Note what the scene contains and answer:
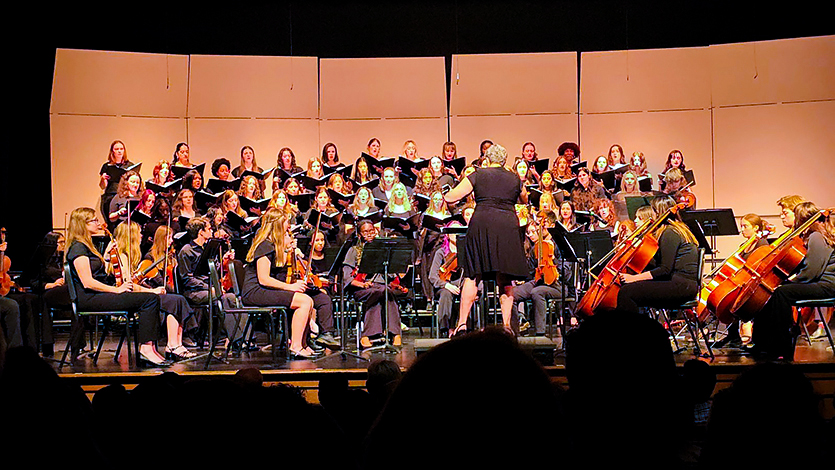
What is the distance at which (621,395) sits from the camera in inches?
59.2

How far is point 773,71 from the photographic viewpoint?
1062 cm

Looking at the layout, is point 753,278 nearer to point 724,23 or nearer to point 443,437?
point 443,437

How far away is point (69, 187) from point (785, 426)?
10402 millimetres

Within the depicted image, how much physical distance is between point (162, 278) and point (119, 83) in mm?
4023

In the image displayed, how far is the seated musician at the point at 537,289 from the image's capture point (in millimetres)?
7961

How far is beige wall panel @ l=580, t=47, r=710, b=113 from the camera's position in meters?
10.9

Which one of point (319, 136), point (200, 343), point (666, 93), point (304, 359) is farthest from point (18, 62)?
point (666, 93)

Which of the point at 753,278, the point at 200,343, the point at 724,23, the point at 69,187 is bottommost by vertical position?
the point at 200,343

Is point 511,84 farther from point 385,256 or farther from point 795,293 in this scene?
point 795,293

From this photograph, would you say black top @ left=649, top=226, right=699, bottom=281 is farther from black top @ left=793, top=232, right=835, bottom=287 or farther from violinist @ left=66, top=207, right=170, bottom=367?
violinist @ left=66, top=207, right=170, bottom=367

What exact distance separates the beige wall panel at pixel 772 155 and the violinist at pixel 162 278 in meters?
7.05

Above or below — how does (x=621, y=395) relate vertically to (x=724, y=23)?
below

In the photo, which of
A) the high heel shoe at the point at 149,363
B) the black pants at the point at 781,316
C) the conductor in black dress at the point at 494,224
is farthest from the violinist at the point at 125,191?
the black pants at the point at 781,316

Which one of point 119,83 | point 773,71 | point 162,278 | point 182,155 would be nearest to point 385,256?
point 162,278
